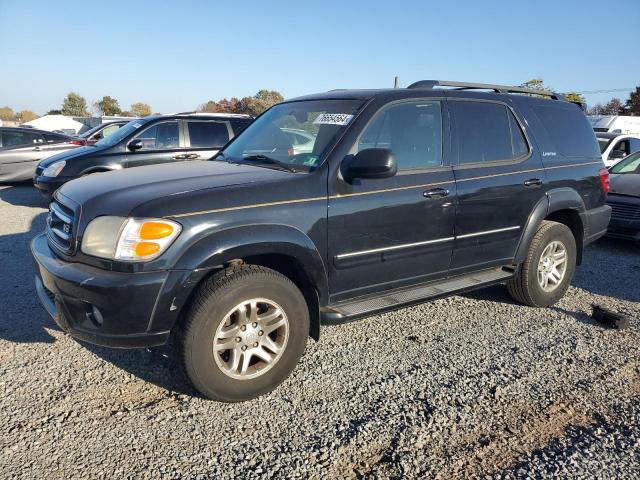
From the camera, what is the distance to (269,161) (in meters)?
3.64

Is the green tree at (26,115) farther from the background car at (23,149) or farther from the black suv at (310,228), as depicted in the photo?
the black suv at (310,228)

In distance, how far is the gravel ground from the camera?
8.14 ft

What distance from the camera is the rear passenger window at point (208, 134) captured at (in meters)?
8.85

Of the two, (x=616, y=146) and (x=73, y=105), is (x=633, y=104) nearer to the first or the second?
(x=616, y=146)

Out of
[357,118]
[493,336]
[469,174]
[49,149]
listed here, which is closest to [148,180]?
[357,118]

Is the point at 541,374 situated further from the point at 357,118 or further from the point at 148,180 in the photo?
the point at 148,180

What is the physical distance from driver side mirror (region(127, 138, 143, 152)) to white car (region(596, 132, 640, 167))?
9.55m

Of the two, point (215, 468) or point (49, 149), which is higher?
point (49, 149)

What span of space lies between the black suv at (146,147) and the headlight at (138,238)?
5442mm

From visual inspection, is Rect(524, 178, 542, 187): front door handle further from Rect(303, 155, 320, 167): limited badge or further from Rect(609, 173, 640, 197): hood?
Rect(609, 173, 640, 197): hood

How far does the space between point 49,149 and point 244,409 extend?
36.2 ft

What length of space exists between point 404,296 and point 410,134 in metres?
1.22

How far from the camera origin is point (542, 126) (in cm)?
462

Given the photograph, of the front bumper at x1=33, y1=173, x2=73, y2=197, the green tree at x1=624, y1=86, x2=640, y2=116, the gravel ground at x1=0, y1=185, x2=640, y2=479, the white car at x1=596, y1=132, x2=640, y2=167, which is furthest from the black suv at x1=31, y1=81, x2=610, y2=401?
the green tree at x1=624, y1=86, x2=640, y2=116
